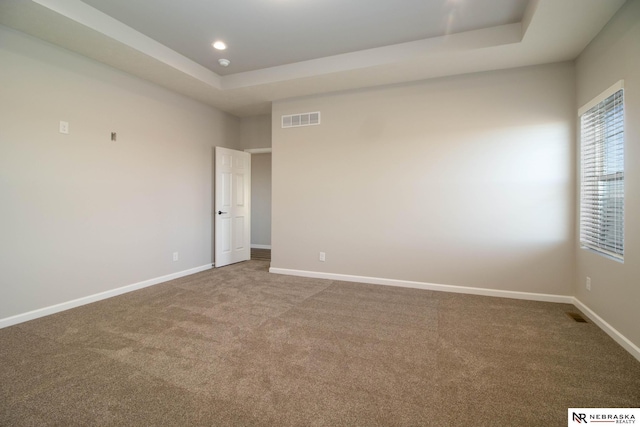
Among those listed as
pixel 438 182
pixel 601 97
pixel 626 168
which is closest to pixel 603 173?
pixel 626 168

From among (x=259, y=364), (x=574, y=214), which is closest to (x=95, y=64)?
(x=259, y=364)

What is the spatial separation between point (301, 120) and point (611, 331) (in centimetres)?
424

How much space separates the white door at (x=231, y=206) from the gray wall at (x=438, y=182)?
1.01 meters

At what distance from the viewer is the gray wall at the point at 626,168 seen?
2316 mm

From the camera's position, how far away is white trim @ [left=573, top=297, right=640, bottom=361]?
230cm

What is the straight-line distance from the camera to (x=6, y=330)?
2727mm

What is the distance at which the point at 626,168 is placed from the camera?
8.05 ft

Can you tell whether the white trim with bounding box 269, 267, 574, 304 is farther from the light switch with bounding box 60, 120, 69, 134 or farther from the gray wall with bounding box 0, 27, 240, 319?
the light switch with bounding box 60, 120, 69, 134

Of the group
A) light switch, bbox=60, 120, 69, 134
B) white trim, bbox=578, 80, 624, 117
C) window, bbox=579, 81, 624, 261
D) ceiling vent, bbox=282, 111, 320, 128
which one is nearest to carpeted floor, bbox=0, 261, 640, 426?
window, bbox=579, 81, 624, 261

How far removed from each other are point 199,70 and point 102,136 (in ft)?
4.75

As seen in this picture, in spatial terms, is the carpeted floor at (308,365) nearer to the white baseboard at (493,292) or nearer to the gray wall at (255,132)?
the white baseboard at (493,292)

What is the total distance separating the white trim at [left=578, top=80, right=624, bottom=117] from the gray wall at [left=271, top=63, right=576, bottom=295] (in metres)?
0.24

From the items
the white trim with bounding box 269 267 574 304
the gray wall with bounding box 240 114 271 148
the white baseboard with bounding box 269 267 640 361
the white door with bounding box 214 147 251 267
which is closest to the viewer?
the white baseboard with bounding box 269 267 640 361

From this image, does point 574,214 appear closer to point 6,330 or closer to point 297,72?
point 297,72
